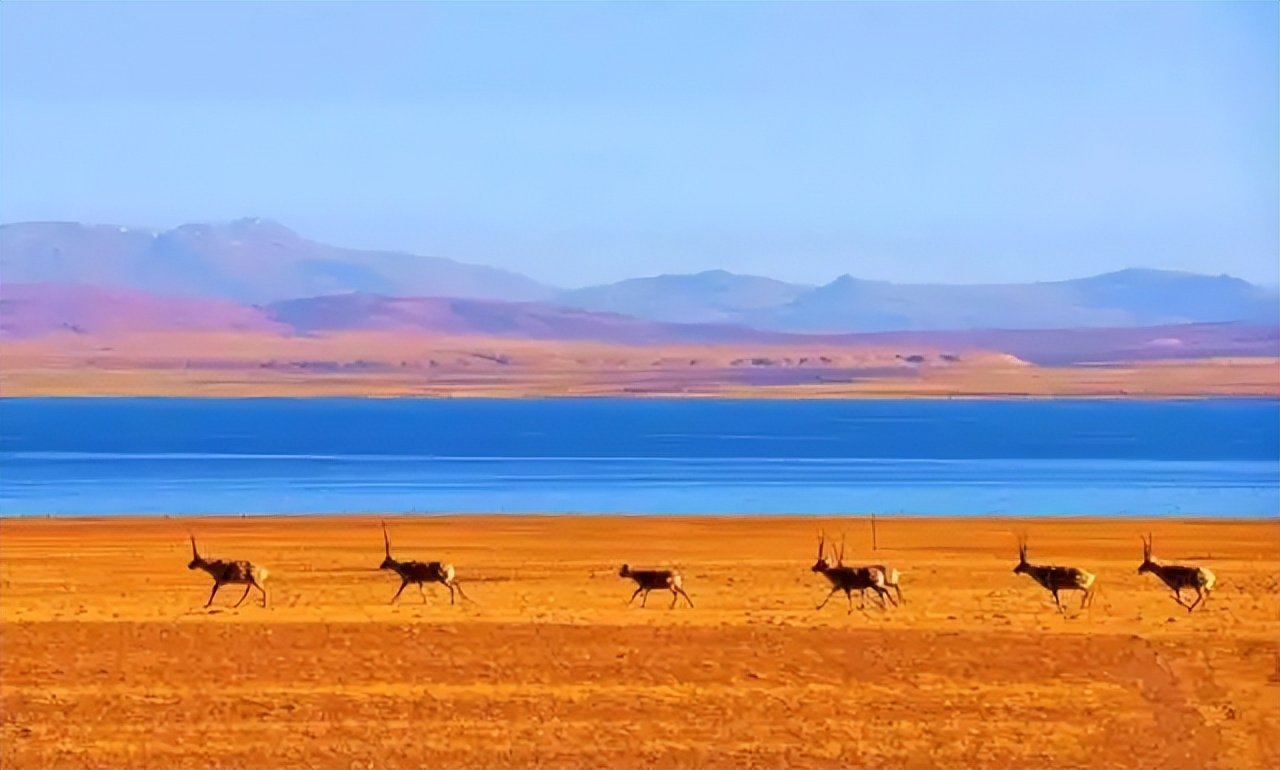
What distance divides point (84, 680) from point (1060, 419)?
10659 centimetres

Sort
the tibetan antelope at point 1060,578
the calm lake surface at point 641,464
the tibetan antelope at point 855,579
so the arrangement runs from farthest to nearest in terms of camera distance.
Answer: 1. the calm lake surface at point 641,464
2. the tibetan antelope at point 1060,578
3. the tibetan antelope at point 855,579

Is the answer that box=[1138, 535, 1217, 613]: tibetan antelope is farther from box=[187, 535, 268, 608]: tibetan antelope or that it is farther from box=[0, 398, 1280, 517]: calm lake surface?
box=[0, 398, 1280, 517]: calm lake surface

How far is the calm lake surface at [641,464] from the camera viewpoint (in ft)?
131

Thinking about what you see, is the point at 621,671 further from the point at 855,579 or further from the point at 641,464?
the point at 641,464

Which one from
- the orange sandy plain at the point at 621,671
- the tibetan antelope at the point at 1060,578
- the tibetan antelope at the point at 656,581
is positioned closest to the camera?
the orange sandy plain at the point at 621,671

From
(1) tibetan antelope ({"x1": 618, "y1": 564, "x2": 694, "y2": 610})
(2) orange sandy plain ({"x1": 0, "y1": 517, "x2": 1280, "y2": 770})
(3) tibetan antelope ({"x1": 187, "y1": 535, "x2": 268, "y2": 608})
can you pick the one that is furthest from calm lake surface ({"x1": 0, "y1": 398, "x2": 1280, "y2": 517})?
(3) tibetan antelope ({"x1": 187, "y1": 535, "x2": 268, "y2": 608})

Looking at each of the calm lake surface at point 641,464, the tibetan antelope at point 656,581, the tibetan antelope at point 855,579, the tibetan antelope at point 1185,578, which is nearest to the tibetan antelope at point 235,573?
the tibetan antelope at point 656,581

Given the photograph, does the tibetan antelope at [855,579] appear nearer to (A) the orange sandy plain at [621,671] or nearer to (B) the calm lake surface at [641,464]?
(A) the orange sandy plain at [621,671]

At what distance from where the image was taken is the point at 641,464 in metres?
59.3

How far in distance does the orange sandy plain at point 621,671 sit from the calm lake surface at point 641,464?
50.6 feet

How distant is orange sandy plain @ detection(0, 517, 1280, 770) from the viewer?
13570mm

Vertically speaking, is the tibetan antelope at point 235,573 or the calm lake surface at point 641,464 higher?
the tibetan antelope at point 235,573

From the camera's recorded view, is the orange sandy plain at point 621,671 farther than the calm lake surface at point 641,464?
No

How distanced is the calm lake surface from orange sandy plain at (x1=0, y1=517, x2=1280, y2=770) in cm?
1542
